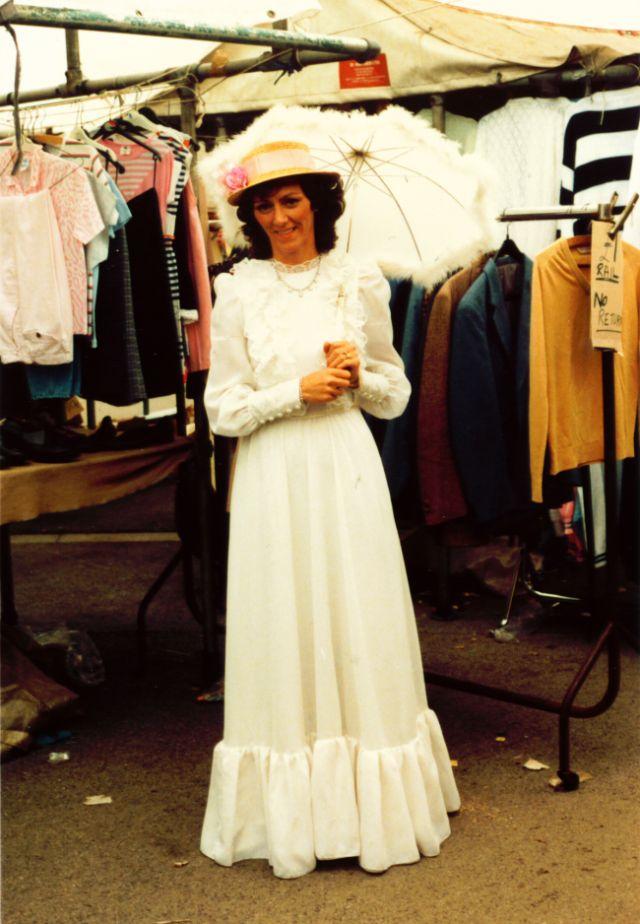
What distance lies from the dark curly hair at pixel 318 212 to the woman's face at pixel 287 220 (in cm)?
4

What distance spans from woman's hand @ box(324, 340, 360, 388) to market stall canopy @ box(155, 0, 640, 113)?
337 cm

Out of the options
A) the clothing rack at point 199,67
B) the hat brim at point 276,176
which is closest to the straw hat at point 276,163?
the hat brim at point 276,176

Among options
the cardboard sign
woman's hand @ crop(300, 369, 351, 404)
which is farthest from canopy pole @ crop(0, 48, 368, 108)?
the cardboard sign

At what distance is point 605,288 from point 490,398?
3.06ft

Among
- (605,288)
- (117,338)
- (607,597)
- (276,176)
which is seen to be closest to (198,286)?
(117,338)

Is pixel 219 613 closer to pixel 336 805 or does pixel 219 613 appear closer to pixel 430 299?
pixel 430 299

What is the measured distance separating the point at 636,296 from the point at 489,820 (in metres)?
2.02

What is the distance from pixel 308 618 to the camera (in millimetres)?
3283

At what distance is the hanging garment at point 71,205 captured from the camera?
162 inches

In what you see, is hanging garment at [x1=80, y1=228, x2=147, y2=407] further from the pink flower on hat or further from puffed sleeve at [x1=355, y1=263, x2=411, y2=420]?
puffed sleeve at [x1=355, y1=263, x2=411, y2=420]

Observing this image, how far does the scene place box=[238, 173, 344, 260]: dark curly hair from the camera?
11.2 ft

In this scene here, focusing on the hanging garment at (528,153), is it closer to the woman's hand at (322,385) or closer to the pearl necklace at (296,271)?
the pearl necklace at (296,271)

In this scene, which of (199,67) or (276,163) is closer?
(276,163)

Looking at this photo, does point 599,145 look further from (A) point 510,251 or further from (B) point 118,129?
(B) point 118,129
